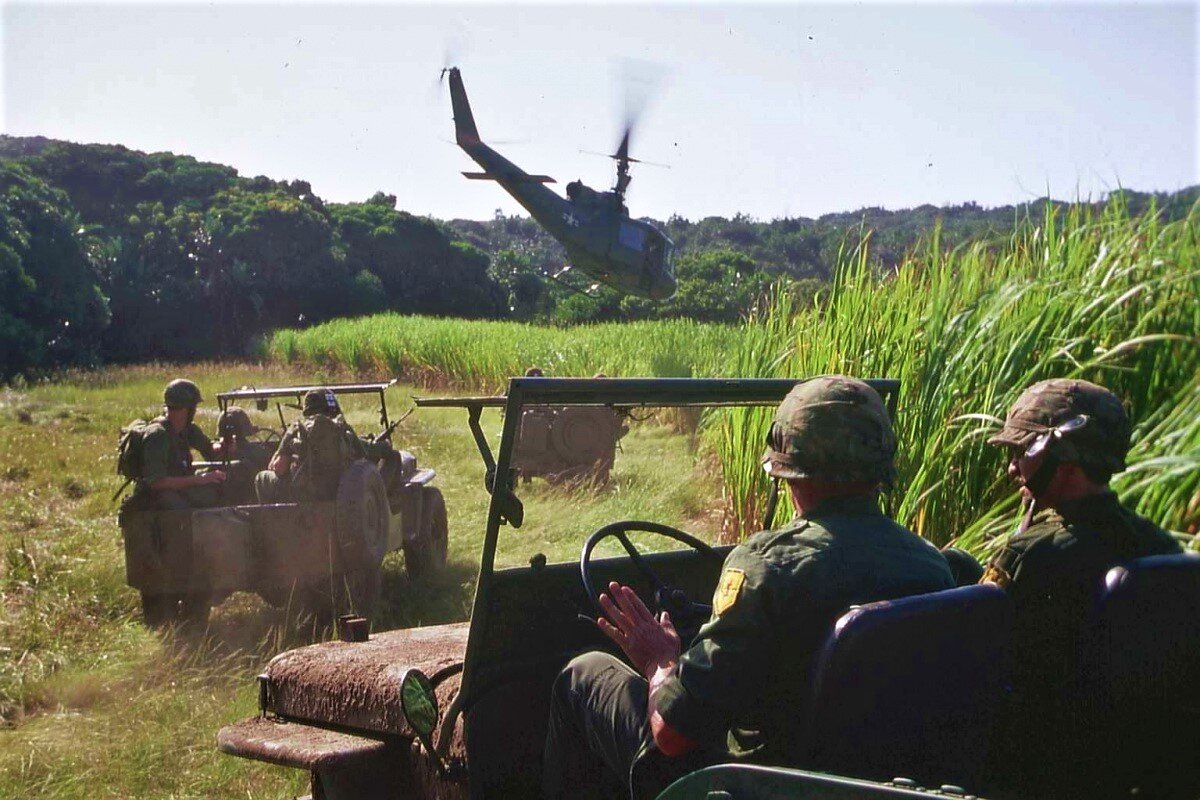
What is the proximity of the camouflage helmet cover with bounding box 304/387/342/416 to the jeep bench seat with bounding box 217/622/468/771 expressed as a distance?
4224mm

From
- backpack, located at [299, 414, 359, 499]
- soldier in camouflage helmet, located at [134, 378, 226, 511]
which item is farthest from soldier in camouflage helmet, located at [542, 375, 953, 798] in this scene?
soldier in camouflage helmet, located at [134, 378, 226, 511]

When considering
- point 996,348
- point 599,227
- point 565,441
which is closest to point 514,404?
point 996,348

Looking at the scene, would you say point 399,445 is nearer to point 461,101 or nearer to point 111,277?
point 461,101

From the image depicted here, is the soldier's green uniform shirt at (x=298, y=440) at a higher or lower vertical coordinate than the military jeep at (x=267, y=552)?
higher

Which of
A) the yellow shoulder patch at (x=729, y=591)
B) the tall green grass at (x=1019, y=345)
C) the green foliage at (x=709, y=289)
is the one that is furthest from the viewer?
the green foliage at (x=709, y=289)

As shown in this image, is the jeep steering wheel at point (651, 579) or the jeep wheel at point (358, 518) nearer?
the jeep steering wheel at point (651, 579)

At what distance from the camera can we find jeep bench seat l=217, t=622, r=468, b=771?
3.23 metres

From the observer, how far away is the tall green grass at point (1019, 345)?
462 centimetres

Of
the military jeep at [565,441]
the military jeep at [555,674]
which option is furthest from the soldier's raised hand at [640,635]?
the military jeep at [565,441]

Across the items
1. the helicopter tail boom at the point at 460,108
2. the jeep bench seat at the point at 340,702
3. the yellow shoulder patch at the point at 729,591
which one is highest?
the helicopter tail boom at the point at 460,108

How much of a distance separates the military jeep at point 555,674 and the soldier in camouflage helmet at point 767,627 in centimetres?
12

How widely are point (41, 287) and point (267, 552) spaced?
2058cm

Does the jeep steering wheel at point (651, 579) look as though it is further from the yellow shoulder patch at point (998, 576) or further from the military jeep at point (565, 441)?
the military jeep at point (565, 441)

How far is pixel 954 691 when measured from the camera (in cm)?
247
